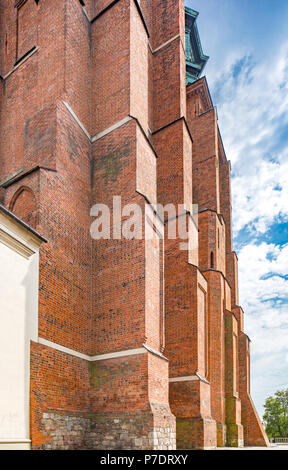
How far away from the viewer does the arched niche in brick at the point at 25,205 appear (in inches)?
393

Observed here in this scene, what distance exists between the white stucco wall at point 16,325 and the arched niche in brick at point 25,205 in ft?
3.71

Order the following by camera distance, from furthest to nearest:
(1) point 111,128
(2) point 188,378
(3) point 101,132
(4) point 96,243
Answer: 1. (2) point 188,378
2. (3) point 101,132
3. (1) point 111,128
4. (4) point 96,243

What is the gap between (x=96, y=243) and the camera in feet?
38.2

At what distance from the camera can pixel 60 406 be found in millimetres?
9352

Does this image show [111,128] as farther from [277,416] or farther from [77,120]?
[277,416]

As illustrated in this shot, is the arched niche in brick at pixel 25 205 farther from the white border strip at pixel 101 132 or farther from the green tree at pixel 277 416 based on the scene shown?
the green tree at pixel 277 416

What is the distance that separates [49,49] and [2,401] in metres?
9.48

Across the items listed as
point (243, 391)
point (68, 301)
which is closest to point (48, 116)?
point (68, 301)

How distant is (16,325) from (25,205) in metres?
3.22

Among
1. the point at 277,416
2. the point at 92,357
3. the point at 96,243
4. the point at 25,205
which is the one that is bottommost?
the point at 277,416

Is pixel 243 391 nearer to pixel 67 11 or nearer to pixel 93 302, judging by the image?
pixel 93 302

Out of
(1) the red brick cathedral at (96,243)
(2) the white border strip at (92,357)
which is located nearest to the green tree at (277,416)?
(1) the red brick cathedral at (96,243)

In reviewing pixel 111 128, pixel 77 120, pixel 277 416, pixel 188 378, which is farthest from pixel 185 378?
pixel 277 416

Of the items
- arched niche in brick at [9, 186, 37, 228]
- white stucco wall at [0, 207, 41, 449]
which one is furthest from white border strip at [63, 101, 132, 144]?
white stucco wall at [0, 207, 41, 449]
